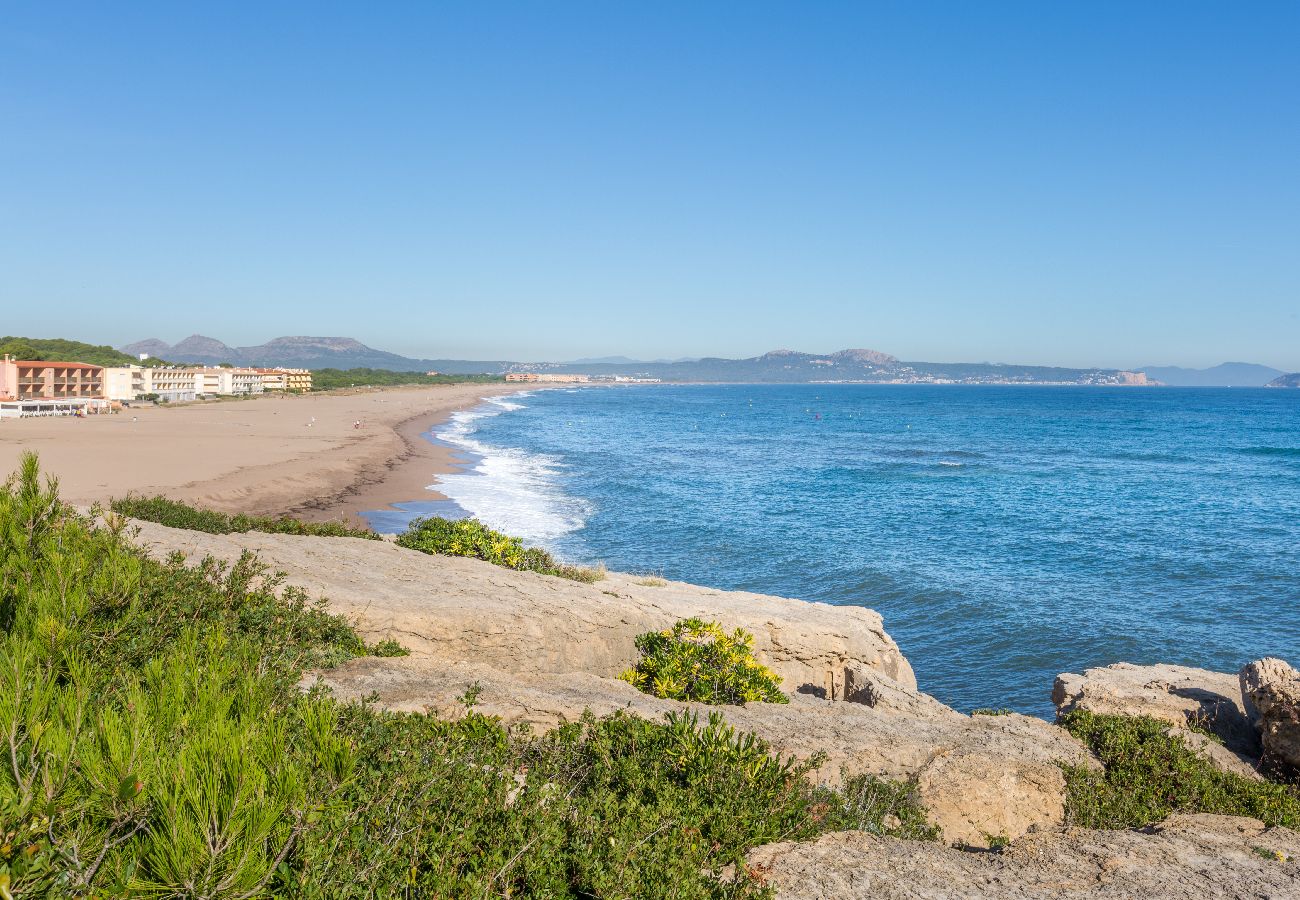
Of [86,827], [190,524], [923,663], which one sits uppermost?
[86,827]

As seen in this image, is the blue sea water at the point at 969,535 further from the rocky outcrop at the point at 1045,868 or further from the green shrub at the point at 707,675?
the rocky outcrop at the point at 1045,868

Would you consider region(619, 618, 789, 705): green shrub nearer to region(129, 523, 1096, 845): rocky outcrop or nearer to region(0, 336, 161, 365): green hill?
region(129, 523, 1096, 845): rocky outcrop

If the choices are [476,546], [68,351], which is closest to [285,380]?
[68,351]

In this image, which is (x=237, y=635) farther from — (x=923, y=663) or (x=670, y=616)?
(x=923, y=663)

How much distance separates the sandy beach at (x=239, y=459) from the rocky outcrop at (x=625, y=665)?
61.6 ft

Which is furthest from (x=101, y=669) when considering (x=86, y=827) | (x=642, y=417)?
(x=642, y=417)

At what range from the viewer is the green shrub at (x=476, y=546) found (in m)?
15.8

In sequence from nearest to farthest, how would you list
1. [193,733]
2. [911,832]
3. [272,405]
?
[193,733] < [911,832] < [272,405]

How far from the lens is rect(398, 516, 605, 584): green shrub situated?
15.8 metres

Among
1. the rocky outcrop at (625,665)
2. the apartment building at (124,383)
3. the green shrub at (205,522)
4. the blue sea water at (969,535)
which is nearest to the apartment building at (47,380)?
the apartment building at (124,383)

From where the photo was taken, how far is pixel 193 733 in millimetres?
3377

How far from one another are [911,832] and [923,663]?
13.0 metres

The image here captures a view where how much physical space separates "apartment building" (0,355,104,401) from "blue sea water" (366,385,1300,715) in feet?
162

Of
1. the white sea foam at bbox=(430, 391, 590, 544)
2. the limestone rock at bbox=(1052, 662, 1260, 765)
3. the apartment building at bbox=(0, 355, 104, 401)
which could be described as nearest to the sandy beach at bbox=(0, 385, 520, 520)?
the white sea foam at bbox=(430, 391, 590, 544)
